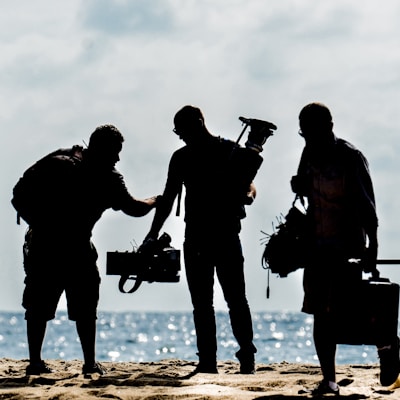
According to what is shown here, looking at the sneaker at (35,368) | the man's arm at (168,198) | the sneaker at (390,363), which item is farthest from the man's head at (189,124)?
the sneaker at (390,363)

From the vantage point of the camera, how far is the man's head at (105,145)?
934 cm

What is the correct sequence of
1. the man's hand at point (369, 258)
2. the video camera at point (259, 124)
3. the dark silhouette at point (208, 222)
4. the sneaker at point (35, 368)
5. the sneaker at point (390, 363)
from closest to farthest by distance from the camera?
1. the man's hand at point (369, 258)
2. the sneaker at point (390, 363)
3. the video camera at point (259, 124)
4. the dark silhouette at point (208, 222)
5. the sneaker at point (35, 368)

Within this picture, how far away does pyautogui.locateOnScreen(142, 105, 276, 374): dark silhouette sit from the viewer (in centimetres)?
932

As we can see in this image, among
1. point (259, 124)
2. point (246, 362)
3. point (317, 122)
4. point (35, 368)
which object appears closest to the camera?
point (317, 122)

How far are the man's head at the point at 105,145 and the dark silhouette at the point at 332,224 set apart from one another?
2095 mm

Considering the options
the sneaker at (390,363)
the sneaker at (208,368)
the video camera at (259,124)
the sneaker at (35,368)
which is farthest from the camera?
the sneaker at (35,368)

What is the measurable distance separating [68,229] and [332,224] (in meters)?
2.78

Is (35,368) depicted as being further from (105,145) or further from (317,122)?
(317,122)

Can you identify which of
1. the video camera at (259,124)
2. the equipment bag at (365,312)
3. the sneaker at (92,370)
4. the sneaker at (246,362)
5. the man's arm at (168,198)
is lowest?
the sneaker at (92,370)

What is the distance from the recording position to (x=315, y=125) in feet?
25.4

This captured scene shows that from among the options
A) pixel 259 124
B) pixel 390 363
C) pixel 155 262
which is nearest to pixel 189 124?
pixel 259 124

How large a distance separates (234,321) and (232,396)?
2038mm

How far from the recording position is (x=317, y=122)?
7.75 meters

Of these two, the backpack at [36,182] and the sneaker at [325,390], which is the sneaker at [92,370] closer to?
the backpack at [36,182]
